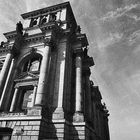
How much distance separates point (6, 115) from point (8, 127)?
1.83 metres

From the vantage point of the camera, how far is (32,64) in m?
26.3

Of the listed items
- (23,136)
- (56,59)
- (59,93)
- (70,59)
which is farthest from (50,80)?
(23,136)

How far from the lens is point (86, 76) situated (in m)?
29.2

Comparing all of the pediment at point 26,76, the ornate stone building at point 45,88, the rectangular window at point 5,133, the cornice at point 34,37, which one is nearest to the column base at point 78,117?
the ornate stone building at point 45,88

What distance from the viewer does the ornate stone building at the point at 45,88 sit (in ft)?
55.0

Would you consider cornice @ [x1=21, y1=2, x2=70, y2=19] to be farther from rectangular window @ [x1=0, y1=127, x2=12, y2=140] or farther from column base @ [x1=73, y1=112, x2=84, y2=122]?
rectangular window @ [x1=0, y1=127, x2=12, y2=140]

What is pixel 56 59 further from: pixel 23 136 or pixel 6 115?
pixel 23 136

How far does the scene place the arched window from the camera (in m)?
25.5

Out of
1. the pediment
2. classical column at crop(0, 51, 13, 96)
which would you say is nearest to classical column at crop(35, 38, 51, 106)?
the pediment

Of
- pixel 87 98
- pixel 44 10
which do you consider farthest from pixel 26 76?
pixel 44 10

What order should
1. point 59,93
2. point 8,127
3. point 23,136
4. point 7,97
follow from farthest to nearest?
point 7,97
point 59,93
point 8,127
point 23,136

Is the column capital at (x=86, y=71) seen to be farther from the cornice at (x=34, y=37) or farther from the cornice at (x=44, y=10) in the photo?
the cornice at (x=44, y=10)

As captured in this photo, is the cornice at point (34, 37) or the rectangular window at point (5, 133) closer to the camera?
the rectangular window at point (5, 133)

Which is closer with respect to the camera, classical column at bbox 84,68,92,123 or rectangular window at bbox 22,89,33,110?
rectangular window at bbox 22,89,33,110
